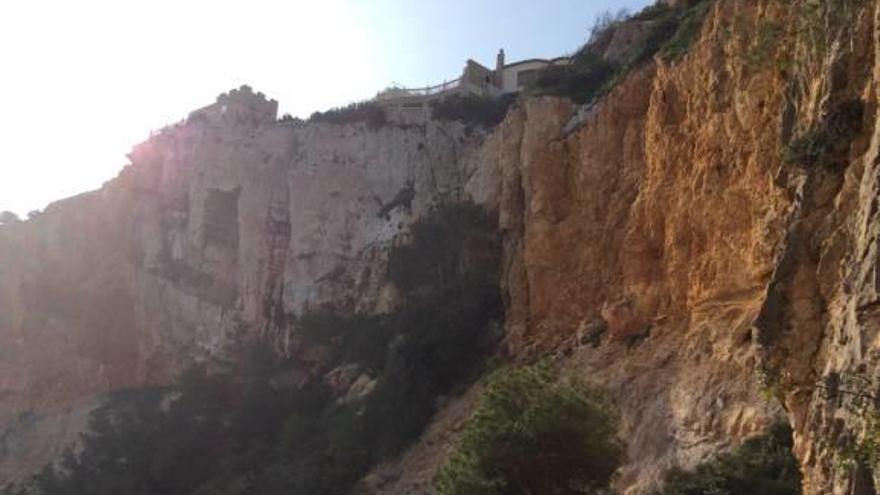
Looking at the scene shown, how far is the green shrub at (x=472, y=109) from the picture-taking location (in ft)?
146

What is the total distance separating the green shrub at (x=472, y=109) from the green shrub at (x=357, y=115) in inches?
103

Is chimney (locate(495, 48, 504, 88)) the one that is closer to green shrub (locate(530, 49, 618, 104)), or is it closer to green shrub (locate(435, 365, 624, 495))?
green shrub (locate(530, 49, 618, 104))


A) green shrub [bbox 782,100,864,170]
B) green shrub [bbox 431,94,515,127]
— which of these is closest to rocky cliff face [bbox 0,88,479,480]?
green shrub [bbox 431,94,515,127]

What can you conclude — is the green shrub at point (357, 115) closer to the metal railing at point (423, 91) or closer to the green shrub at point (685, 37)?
the metal railing at point (423, 91)

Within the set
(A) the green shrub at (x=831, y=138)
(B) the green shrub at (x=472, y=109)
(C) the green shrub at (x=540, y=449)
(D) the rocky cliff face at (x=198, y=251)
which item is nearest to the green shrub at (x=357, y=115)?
(D) the rocky cliff face at (x=198, y=251)

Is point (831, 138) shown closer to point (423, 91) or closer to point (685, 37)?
point (685, 37)

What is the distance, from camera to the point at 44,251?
51.7 m

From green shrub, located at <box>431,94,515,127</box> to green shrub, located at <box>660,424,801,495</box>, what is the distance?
28515 millimetres

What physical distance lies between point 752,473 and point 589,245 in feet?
39.9

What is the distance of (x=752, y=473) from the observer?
1603 centimetres

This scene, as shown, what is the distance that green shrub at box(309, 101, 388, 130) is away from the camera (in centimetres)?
4619

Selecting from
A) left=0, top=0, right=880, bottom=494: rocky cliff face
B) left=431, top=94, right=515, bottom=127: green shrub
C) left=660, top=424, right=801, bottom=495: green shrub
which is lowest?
left=660, top=424, right=801, bottom=495: green shrub

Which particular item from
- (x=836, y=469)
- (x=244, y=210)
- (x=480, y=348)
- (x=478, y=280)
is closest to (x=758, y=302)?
(x=836, y=469)

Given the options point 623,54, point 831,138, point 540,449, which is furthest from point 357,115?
point 831,138
